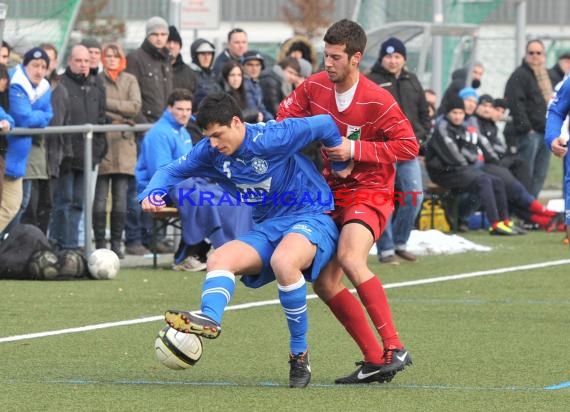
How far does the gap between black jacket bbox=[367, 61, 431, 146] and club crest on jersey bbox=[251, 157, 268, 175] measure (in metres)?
6.85

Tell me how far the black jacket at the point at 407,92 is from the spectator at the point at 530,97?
4499 mm

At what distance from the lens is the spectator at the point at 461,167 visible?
17.9 m

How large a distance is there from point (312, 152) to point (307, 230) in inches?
286

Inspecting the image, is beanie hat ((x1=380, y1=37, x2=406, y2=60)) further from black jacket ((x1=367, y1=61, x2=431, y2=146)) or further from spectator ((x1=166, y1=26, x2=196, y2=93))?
spectator ((x1=166, y1=26, x2=196, y2=93))

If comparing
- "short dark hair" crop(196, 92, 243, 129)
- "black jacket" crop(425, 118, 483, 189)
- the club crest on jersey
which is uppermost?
"short dark hair" crop(196, 92, 243, 129)

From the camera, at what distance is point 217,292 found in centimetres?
747

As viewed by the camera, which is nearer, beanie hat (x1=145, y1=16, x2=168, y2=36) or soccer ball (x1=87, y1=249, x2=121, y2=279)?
soccer ball (x1=87, y1=249, x2=121, y2=279)

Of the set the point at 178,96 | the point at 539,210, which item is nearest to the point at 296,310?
the point at 178,96

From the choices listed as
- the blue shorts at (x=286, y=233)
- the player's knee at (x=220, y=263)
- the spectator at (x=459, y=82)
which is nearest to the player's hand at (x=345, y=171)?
the blue shorts at (x=286, y=233)

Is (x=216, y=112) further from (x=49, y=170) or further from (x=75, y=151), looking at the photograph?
(x=75, y=151)

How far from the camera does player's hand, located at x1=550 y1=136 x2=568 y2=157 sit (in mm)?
9672

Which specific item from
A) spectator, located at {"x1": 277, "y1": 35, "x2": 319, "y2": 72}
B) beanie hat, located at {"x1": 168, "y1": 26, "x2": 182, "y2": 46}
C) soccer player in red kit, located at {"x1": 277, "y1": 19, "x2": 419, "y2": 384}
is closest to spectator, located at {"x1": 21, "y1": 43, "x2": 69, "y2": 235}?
beanie hat, located at {"x1": 168, "y1": 26, "x2": 182, "y2": 46}

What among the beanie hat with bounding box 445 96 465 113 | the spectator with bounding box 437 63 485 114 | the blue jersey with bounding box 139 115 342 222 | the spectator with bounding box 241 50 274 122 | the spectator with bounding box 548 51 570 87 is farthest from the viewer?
the spectator with bounding box 548 51 570 87

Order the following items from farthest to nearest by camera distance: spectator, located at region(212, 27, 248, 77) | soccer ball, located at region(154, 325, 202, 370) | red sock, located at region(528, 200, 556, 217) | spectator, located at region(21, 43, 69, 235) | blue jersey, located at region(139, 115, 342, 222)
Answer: red sock, located at region(528, 200, 556, 217)
spectator, located at region(212, 27, 248, 77)
spectator, located at region(21, 43, 69, 235)
blue jersey, located at region(139, 115, 342, 222)
soccer ball, located at region(154, 325, 202, 370)
